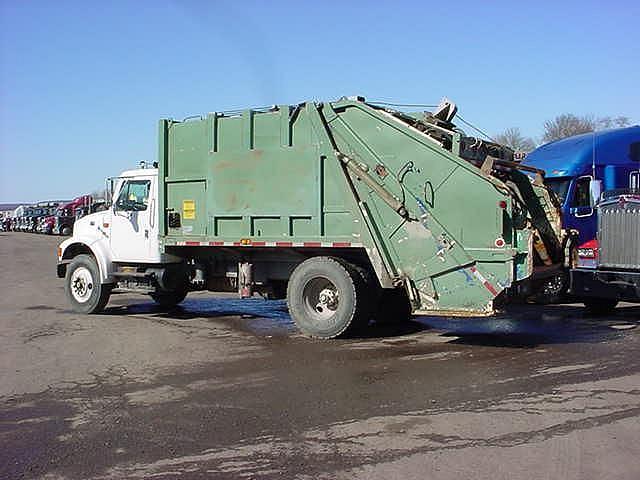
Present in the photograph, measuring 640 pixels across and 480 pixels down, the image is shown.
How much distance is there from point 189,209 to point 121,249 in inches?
75.3

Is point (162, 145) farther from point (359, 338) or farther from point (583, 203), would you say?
point (583, 203)

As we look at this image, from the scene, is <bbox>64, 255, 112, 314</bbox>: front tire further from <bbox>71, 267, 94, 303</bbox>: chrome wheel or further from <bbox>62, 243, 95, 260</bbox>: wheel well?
<bbox>62, 243, 95, 260</bbox>: wheel well

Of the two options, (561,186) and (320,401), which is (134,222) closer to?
(320,401)

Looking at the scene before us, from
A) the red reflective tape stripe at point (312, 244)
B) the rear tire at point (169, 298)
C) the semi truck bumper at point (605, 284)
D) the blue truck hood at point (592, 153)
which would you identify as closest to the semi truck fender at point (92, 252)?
the rear tire at point (169, 298)

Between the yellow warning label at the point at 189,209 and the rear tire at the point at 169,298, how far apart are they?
2084mm

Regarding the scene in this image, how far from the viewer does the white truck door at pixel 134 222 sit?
12500 millimetres

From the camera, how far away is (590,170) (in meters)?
13.8

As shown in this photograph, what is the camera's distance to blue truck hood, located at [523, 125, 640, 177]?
13.8 m

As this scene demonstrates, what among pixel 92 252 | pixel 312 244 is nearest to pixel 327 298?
pixel 312 244

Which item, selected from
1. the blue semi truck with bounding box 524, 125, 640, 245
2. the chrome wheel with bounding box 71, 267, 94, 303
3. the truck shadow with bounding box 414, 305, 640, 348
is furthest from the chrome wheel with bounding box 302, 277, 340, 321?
the blue semi truck with bounding box 524, 125, 640, 245

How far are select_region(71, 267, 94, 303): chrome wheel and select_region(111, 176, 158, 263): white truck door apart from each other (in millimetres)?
712

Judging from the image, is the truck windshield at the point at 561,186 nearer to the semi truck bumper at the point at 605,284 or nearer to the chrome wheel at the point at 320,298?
the semi truck bumper at the point at 605,284

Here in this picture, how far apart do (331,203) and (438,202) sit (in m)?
1.73

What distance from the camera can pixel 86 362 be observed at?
8859 millimetres
